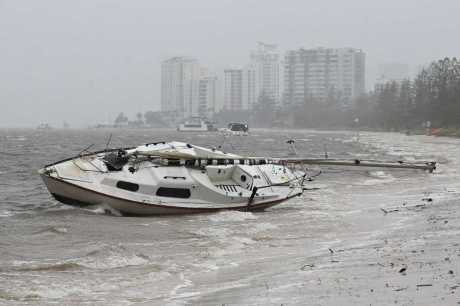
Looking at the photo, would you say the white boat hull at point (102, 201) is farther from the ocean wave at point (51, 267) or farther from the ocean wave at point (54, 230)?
the ocean wave at point (51, 267)

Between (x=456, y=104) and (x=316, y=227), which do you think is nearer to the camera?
(x=316, y=227)

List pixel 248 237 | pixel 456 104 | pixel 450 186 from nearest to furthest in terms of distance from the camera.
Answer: pixel 248 237
pixel 450 186
pixel 456 104

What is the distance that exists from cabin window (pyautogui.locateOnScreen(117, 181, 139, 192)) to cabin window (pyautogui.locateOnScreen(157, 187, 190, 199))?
90 cm

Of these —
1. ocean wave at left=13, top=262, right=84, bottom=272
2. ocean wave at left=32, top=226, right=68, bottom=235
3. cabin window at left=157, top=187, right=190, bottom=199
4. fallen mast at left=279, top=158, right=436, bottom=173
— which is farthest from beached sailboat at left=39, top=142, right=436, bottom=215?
fallen mast at left=279, top=158, right=436, bottom=173

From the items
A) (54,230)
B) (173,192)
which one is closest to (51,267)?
(54,230)

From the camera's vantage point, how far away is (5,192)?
124 feet

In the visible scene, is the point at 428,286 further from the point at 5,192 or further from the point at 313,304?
the point at 5,192

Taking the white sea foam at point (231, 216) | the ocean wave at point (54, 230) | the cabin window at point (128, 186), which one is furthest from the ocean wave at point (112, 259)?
the cabin window at point (128, 186)

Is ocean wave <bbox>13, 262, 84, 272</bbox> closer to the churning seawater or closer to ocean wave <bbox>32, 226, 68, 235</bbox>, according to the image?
the churning seawater

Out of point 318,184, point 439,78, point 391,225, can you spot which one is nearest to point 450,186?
point 318,184

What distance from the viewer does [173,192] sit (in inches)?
1094

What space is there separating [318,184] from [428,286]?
98.0 ft

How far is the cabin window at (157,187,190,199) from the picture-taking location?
2750 centimetres

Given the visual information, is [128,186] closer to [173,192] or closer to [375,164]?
[173,192]
